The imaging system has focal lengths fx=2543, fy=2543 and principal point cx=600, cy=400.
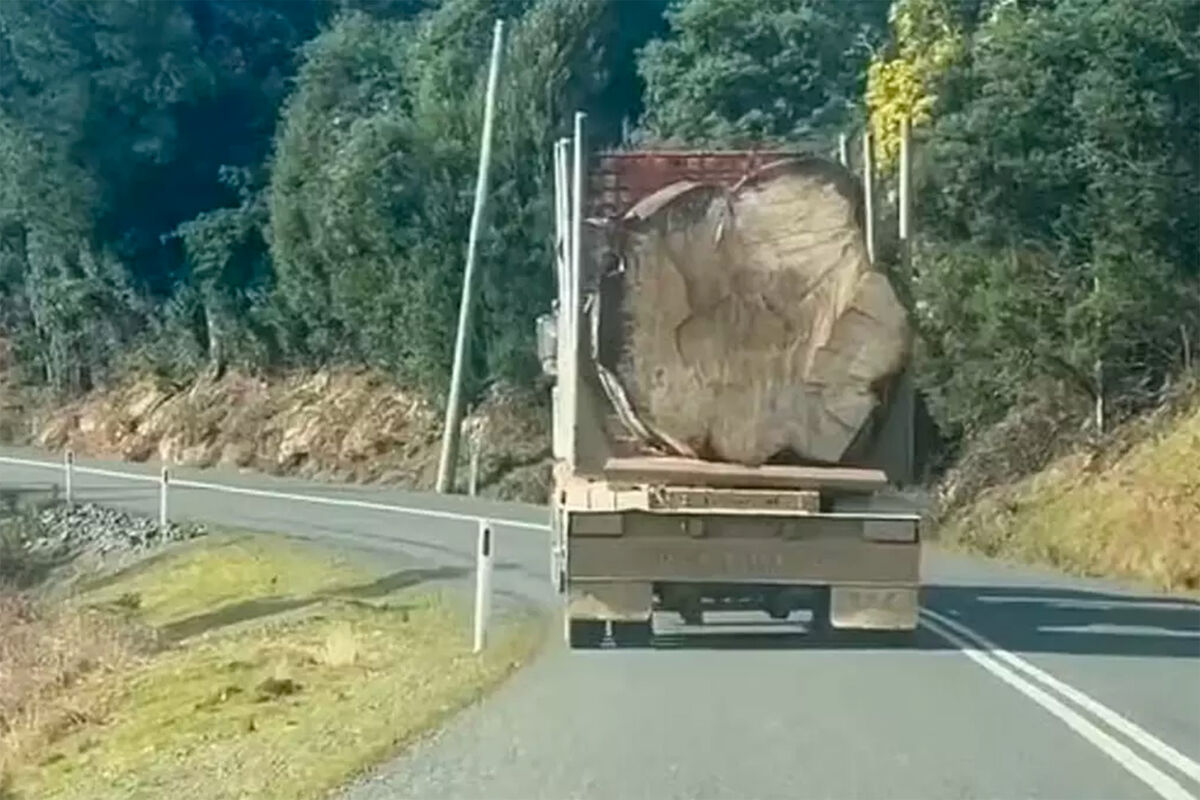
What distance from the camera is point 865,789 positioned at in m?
11.6

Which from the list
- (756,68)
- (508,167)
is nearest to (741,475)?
(756,68)

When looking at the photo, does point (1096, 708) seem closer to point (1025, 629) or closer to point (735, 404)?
point (735, 404)

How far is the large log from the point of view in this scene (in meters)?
18.9

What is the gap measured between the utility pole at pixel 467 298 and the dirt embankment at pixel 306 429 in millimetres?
938

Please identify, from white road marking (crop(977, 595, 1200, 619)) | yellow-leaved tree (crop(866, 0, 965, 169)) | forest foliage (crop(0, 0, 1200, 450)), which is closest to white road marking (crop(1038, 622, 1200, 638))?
white road marking (crop(977, 595, 1200, 619))

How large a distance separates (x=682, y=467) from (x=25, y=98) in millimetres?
38886

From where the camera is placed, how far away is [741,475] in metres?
18.8

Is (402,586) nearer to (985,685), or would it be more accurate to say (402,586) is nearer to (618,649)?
(618,649)

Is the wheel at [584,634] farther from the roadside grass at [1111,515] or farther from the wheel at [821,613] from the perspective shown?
the roadside grass at [1111,515]

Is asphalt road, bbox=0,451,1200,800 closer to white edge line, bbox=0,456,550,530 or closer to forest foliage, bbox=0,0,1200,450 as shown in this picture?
forest foliage, bbox=0,0,1200,450

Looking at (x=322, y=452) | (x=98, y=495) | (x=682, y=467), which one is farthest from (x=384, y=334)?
(x=682, y=467)

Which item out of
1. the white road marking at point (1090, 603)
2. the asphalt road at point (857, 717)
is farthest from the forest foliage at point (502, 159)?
the white road marking at point (1090, 603)

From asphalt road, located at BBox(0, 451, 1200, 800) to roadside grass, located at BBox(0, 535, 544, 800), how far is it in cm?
52

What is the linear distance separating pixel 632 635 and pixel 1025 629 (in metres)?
3.44
